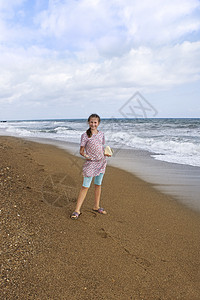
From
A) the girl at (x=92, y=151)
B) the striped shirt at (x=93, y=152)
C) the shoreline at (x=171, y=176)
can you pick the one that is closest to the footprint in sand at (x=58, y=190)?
the girl at (x=92, y=151)

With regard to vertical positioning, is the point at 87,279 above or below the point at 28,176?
below

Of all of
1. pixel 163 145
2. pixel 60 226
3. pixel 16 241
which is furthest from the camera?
pixel 163 145

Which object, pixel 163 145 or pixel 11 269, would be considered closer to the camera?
pixel 11 269

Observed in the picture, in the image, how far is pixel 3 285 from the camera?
5.60 ft

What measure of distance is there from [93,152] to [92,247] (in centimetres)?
130

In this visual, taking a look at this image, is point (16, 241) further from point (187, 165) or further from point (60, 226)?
point (187, 165)

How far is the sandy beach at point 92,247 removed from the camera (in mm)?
1854

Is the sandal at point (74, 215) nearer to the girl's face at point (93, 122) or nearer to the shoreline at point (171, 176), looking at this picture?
the girl's face at point (93, 122)

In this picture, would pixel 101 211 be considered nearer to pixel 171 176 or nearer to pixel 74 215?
pixel 74 215

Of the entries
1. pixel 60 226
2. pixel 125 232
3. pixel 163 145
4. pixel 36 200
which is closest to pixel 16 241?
pixel 60 226

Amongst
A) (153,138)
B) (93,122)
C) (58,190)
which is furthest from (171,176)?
(153,138)

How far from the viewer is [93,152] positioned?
3.14m

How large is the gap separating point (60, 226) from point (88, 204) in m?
1.02

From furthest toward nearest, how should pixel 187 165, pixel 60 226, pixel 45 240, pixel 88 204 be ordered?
pixel 187 165
pixel 88 204
pixel 60 226
pixel 45 240
